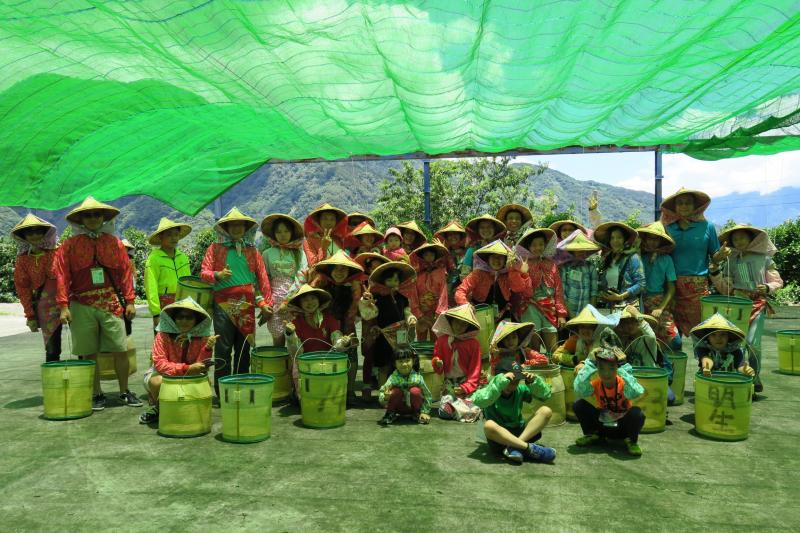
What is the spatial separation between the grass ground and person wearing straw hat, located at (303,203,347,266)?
6.26ft

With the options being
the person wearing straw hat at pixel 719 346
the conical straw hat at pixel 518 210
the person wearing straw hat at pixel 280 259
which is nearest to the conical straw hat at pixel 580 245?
the conical straw hat at pixel 518 210

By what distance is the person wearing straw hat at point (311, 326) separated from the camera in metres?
5.10

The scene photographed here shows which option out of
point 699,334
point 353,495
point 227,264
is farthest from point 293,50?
point 699,334

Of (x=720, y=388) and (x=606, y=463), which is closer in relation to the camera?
(x=606, y=463)

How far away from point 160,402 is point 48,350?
6.62 feet

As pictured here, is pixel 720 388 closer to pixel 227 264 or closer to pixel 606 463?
pixel 606 463

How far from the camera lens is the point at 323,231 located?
609 centimetres

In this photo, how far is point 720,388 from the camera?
165 inches

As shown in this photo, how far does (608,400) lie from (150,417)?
352cm

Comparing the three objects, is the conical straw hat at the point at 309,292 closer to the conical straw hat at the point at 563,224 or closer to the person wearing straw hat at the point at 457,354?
the person wearing straw hat at the point at 457,354

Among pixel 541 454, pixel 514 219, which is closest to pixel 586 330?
pixel 541 454

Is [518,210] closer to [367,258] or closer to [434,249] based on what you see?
Result: [434,249]

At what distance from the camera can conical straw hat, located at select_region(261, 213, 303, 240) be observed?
5633mm

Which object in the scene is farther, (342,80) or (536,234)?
(536,234)
